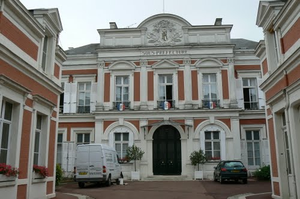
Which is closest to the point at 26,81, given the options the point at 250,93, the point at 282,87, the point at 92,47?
the point at 282,87

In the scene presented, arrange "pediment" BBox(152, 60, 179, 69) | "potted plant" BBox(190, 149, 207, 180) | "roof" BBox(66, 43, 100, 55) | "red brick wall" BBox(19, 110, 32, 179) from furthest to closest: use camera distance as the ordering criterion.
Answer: "roof" BBox(66, 43, 100, 55), "pediment" BBox(152, 60, 179, 69), "potted plant" BBox(190, 149, 207, 180), "red brick wall" BBox(19, 110, 32, 179)

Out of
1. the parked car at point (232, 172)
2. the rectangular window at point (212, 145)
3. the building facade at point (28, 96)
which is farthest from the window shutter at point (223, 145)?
the building facade at point (28, 96)

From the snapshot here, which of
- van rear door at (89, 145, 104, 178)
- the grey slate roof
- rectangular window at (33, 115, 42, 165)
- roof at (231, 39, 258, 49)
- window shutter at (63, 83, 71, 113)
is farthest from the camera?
the grey slate roof

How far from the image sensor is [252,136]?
22.9 metres

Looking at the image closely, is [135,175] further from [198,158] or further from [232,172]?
[232,172]

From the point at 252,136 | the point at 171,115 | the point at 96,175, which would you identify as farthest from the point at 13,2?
the point at 252,136

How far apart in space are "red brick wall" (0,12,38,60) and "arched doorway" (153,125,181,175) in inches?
505

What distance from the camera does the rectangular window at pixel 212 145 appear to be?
861 inches

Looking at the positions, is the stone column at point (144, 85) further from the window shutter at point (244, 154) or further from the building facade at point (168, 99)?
the window shutter at point (244, 154)

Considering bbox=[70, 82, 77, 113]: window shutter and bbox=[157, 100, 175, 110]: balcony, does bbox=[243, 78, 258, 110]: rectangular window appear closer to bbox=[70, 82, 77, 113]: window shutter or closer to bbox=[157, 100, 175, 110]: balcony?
bbox=[157, 100, 175, 110]: balcony

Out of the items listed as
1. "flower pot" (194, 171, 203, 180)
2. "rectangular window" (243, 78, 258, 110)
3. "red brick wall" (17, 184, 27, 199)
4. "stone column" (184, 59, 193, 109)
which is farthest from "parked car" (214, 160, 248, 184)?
"red brick wall" (17, 184, 27, 199)

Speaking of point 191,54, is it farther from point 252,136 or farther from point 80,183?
point 80,183

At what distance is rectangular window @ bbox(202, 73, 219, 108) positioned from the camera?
22.5 meters

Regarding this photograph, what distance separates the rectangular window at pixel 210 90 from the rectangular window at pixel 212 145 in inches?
74.6
